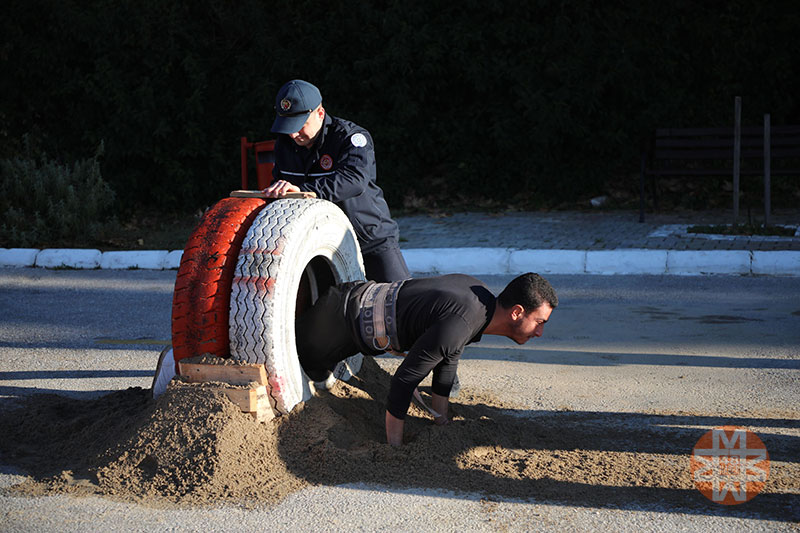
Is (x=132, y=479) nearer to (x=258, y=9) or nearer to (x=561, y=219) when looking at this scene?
(x=561, y=219)

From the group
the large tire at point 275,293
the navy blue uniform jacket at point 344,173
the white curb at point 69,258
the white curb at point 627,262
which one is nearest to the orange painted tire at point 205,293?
the large tire at point 275,293

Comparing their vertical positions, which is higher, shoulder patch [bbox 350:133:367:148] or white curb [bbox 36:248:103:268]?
shoulder patch [bbox 350:133:367:148]

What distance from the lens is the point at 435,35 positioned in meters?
12.5

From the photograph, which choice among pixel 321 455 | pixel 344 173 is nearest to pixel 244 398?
pixel 321 455

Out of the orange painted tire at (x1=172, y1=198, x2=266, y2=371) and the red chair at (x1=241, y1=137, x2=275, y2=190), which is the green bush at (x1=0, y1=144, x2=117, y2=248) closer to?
the red chair at (x1=241, y1=137, x2=275, y2=190)

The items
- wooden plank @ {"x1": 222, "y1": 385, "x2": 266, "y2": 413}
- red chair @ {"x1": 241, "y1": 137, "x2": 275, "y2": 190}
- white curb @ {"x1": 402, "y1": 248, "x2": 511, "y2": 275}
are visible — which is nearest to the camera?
wooden plank @ {"x1": 222, "y1": 385, "x2": 266, "y2": 413}

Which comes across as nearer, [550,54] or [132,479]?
[132,479]

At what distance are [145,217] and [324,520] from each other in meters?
10.5

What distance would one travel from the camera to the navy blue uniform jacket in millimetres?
4691

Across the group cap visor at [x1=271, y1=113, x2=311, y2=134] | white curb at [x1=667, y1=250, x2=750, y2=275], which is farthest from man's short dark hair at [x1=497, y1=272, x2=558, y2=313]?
white curb at [x1=667, y1=250, x2=750, y2=275]

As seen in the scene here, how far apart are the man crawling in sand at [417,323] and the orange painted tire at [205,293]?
1.63 ft

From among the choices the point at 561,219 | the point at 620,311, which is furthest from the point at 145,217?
the point at 620,311

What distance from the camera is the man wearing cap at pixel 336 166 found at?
4.67 m

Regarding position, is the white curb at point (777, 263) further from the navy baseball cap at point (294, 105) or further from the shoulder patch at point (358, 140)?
the navy baseball cap at point (294, 105)
